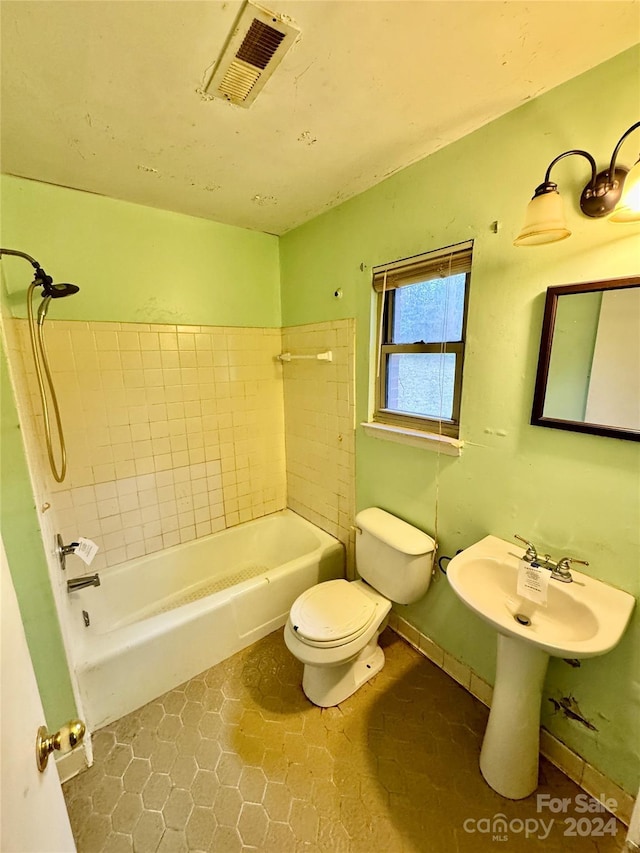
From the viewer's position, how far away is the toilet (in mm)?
1469

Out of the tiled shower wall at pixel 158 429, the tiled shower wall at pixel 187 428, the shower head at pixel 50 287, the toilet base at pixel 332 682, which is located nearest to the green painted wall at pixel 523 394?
the toilet base at pixel 332 682

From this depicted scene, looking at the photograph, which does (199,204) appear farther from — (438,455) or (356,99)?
(438,455)

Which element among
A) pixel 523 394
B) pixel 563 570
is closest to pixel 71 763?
pixel 563 570

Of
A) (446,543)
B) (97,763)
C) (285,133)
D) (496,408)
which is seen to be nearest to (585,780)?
(446,543)

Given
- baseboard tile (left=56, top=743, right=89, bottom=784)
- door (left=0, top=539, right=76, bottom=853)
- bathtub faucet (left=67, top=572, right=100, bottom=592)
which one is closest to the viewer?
door (left=0, top=539, right=76, bottom=853)

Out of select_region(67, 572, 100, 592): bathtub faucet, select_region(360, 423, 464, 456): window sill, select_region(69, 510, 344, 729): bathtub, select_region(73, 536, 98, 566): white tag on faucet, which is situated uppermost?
select_region(360, 423, 464, 456): window sill

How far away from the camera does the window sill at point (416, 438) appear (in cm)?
149

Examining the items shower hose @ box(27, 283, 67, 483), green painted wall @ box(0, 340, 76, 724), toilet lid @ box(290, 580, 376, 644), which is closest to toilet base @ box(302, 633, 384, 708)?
toilet lid @ box(290, 580, 376, 644)

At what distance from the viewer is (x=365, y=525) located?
1749mm

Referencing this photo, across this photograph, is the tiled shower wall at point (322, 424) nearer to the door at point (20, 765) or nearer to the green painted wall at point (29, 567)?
the green painted wall at point (29, 567)

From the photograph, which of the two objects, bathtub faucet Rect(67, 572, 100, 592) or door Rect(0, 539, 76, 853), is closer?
door Rect(0, 539, 76, 853)

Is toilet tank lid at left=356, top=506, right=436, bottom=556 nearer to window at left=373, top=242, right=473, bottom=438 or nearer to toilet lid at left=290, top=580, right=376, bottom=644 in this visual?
toilet lid at left=290, top=580, right=376, bottom=644

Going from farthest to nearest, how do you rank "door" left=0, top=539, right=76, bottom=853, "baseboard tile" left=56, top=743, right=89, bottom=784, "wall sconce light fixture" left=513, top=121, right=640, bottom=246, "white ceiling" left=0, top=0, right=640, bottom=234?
"baseboard tile" left=56, top=743, right=89, bottom=784 → "wall sconce light fixture" left=513, top=121, right=640, bottom=246 → "white ceiling" left=0, top=0, right=640, bottom=234 → "door" left=0, top=539, right=76, bottom=853

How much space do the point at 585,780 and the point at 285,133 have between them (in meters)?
2.58
